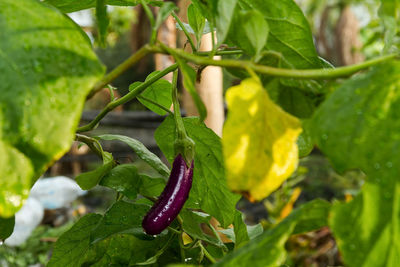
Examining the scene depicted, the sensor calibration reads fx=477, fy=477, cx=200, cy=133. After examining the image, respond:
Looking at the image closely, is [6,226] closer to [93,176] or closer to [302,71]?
[93,176]

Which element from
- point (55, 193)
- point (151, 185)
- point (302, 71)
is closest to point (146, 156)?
point (151, 185)

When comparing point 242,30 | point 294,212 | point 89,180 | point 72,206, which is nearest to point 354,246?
point 294,212

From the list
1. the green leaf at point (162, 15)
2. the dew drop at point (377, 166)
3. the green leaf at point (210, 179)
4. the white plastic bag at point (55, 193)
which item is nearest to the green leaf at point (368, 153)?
the dew drop at point (377, 166)

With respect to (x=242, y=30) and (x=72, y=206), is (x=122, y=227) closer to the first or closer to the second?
(x=242, y=30)

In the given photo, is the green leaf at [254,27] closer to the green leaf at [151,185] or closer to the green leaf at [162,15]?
the green leaf at [162,15]

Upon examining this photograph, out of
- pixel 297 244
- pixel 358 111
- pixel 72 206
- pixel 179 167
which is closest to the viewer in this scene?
pixel 358 111

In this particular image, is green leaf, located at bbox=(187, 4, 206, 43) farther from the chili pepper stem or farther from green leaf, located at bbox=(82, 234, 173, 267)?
green leaf, located at bbox=(82, 234, 173, 267)
